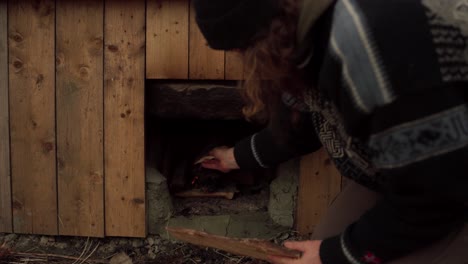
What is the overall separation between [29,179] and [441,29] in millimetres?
2085

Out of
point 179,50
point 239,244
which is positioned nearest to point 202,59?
point 179,50

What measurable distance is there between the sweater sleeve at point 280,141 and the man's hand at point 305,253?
35 centimetres

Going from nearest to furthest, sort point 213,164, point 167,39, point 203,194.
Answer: point 213,164
point 167,39
point 203,194

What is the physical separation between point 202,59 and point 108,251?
1045 mm

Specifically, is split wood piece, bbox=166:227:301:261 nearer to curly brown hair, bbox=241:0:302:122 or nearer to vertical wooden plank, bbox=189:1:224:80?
curly brown hair, bbox=241:0:302:122

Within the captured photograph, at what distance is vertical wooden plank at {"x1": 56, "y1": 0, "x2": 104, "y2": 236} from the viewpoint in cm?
238

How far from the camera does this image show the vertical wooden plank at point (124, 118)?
2367 millimetres

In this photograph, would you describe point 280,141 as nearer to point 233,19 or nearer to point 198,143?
point 233,19

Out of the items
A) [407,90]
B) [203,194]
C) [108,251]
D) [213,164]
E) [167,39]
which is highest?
[167,39]

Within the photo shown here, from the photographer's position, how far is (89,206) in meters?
2.54

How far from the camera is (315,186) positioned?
100 inches

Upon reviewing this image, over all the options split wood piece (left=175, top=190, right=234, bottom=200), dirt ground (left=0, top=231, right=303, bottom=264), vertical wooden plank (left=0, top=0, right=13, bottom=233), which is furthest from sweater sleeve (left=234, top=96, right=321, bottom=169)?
vertical wooden plank (left=0, top=0, right=13, bottom=233)

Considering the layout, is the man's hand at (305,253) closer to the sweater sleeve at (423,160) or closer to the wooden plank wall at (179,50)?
the sweater sleeve at (423,160)

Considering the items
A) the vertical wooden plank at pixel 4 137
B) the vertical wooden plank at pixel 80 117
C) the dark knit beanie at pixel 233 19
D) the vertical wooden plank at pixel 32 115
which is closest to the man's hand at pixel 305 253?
the dark knit beanie at pixel 233 19
